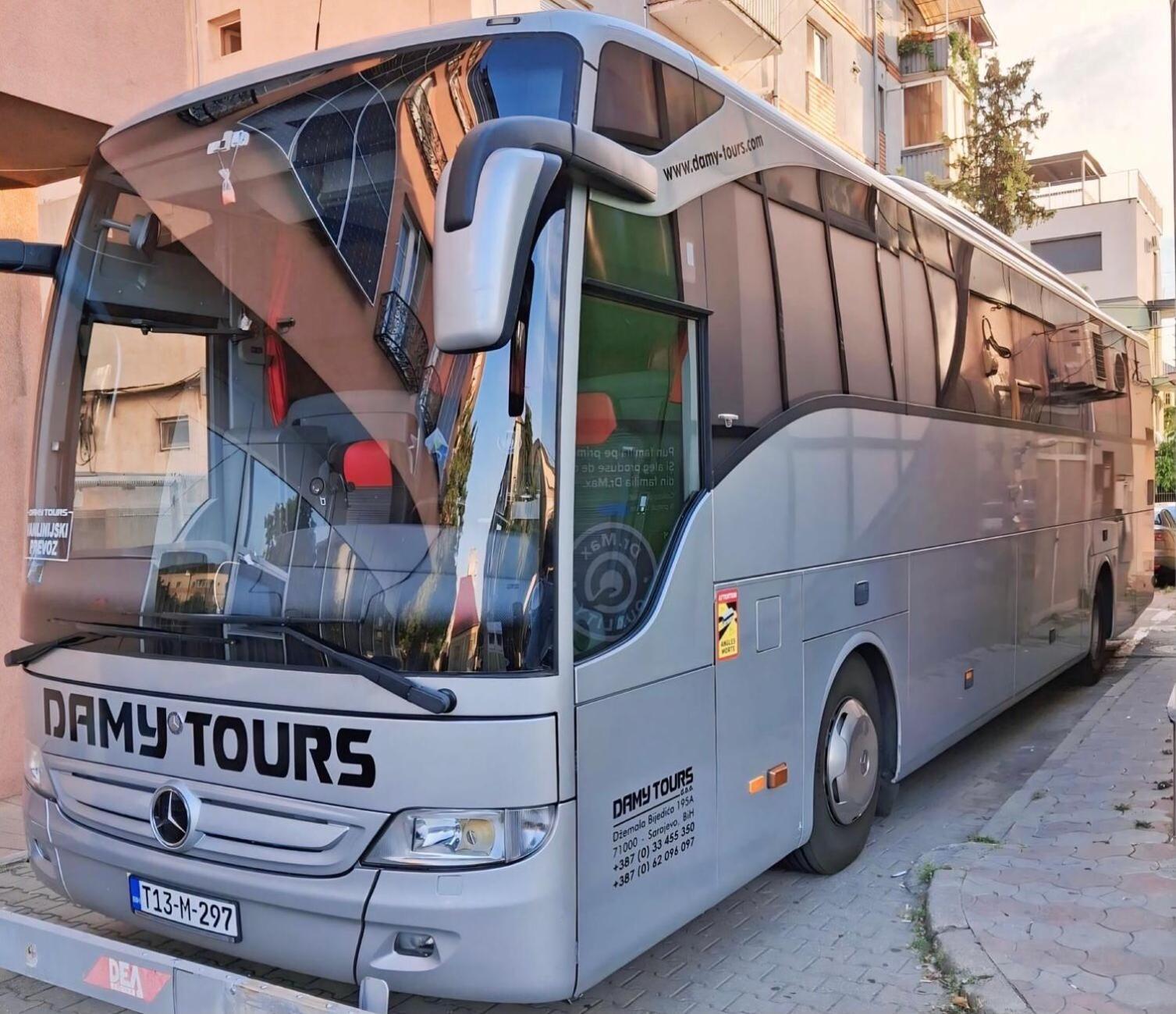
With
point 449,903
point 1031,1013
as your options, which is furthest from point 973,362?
point 449,903

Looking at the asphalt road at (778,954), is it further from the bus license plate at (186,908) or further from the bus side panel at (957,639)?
the bus license plate at (186,908)

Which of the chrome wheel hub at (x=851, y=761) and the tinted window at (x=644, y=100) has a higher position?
the tinted window at (x=644, y=100)

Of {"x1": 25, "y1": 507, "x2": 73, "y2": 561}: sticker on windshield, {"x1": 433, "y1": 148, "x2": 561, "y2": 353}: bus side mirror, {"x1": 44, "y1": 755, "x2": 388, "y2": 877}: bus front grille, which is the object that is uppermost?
{"x1": 433, "y1": 148, "x2": 561, "y2": 353}: bus side mirror

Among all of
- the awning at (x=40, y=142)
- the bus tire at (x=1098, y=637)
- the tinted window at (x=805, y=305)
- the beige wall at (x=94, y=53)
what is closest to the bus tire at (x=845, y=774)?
the tinted window at (x=805, y=305)

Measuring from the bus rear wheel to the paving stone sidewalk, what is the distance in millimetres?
3212

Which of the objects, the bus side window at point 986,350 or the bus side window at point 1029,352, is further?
the bus side window at point 1029,352

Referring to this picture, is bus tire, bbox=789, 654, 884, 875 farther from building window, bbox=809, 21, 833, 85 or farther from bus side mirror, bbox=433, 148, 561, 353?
building window, bbox=809, 21, 833, 85

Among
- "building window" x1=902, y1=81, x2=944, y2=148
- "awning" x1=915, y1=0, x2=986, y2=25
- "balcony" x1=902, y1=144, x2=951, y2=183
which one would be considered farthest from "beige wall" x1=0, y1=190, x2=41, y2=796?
"awning" x1=915, y1=0, x2=986, y2=25

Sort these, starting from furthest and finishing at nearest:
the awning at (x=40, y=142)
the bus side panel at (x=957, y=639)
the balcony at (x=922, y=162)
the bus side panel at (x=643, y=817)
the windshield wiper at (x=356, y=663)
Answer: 1. the balcony at (x=922, y=162)
2. the awning at (x=40, y=142)
3. the bus side panel at (x=957, y=639)
4. the bus side panel at (x=643, y=817)
5. the windshield wiper at (x=356, y=663)

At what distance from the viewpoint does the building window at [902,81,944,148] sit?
29.6 m

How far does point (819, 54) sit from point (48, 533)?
21.1 m

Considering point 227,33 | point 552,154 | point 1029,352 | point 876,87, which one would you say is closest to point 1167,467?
point 876,87

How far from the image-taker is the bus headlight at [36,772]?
4152 mm

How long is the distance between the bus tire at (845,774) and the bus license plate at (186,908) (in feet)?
8.62
